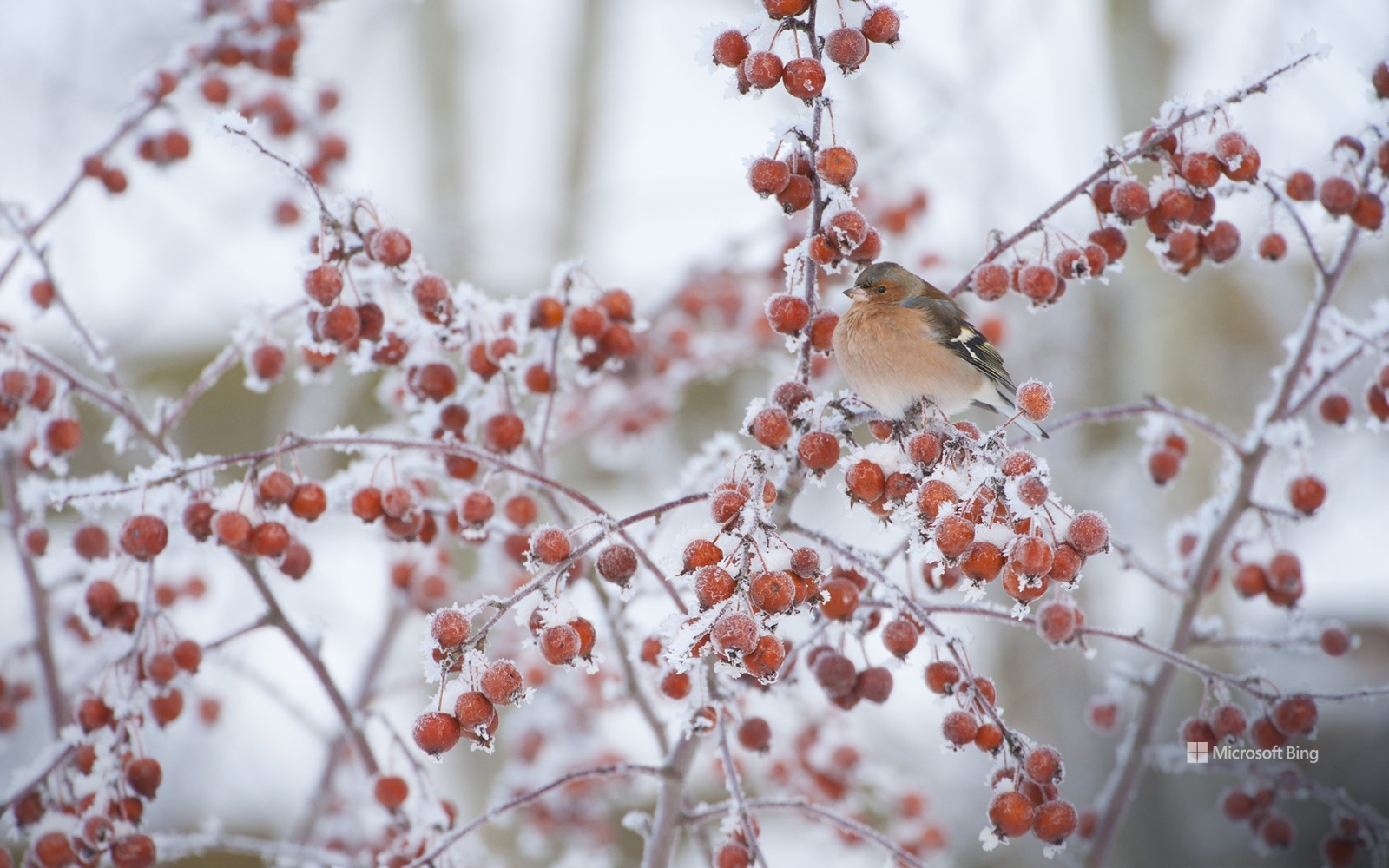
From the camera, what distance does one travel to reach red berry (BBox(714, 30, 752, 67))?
1196 mm

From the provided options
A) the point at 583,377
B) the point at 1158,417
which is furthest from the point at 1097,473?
the point at 583,377

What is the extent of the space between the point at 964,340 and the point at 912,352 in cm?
15

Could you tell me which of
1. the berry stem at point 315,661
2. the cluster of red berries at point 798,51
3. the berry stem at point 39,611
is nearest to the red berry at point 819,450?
the cluster of red berries at point 798,51

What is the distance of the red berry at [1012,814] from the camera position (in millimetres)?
1114

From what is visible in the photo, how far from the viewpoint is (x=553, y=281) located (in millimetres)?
1544

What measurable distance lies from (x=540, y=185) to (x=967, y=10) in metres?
2.27

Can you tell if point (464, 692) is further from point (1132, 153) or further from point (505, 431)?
point (1132, 153)

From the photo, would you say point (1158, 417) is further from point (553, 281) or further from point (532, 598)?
point (532, 598)

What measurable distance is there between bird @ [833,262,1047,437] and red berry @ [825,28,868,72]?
439 millimetres

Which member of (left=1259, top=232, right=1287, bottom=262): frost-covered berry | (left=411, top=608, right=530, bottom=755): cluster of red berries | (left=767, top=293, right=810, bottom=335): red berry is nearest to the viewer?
(left=411, top=608, right=530, bottom=755): cluster of red berries

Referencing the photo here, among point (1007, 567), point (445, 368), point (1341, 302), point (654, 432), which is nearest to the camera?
point (1007, 567)

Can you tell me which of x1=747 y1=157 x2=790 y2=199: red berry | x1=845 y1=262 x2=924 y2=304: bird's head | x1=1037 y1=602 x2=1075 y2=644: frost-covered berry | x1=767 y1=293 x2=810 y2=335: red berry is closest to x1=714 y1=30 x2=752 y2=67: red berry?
x1=747 y1=157 x2=790 y2=199: red berry

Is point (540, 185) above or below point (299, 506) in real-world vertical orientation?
above

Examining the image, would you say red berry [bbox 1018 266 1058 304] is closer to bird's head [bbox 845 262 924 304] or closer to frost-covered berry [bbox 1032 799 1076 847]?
bird's head [bbox 845 262 924 304]
